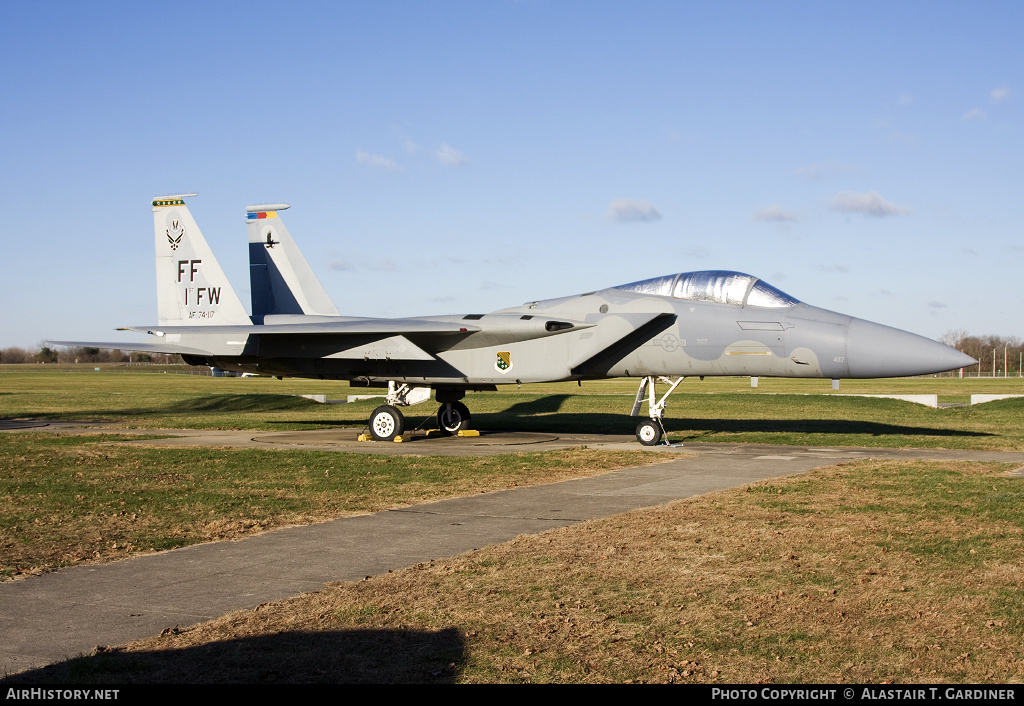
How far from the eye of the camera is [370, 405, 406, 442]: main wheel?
1889 cm

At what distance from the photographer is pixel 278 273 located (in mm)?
21797

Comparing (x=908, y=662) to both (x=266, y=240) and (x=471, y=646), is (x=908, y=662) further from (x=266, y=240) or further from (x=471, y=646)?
(x=266, y=240)

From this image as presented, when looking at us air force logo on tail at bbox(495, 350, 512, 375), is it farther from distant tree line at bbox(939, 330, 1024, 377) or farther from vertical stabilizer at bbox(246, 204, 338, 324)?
distant tree line at bbox(939, 330, 1024, 377)

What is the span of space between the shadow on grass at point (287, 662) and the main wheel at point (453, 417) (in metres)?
15.6

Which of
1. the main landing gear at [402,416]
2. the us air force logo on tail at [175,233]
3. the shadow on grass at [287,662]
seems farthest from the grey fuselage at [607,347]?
the shadow on grass at [287,662]

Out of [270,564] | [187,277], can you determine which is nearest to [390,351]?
[187,277]

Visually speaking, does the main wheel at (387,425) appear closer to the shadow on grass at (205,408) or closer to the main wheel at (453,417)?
the main wheel at (453,417)

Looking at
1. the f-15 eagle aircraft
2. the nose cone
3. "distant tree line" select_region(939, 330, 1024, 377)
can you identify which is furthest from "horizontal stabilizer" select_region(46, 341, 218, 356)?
"distant tree line" select_region(939, 330, 1024, 377)

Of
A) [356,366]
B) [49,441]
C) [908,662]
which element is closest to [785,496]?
[908,662]

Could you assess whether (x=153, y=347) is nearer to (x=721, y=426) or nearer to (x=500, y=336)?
(x=500, y=336)

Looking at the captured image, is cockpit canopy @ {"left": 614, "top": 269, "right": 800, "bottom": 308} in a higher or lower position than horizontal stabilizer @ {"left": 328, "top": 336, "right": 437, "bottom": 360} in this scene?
higher

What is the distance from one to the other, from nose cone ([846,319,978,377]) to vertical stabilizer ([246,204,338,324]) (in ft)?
40.9

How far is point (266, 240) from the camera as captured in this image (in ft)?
71.5

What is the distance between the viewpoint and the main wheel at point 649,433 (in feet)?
55.2
